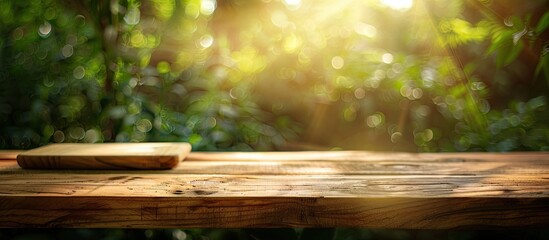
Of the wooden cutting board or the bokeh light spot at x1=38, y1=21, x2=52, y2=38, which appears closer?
the wooden cutting board

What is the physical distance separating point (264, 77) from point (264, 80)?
15 millimetres

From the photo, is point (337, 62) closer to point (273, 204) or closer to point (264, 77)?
point (264, 77)

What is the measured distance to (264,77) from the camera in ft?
7.09

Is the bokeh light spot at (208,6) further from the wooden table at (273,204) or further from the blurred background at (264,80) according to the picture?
the wooden table at (273,204)

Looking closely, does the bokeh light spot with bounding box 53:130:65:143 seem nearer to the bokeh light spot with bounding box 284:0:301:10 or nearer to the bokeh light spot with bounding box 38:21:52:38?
the bokeh light spot with bounding box 38:21:52:38

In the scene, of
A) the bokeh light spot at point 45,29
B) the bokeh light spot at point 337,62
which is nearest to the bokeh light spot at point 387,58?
the bokeh light spot at point 337,62

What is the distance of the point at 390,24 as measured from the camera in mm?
2521

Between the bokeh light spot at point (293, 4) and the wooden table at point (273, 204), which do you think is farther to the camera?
the bokeh light spot at point (293, 4)

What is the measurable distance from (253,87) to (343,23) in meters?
0.52

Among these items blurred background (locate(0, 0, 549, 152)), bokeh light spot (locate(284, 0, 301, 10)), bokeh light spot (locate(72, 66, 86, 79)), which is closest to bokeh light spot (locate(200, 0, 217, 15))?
blurred background (locate(0, 0, 549, 152))

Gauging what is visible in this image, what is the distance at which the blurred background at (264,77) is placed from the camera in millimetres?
1778

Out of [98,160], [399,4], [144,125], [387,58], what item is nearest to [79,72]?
[144,125]

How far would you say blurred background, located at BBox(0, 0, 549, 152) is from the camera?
5.83ft

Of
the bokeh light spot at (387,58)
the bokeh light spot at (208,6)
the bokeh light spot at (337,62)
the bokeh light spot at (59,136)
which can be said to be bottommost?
the bokeh light spot at (59,136)
